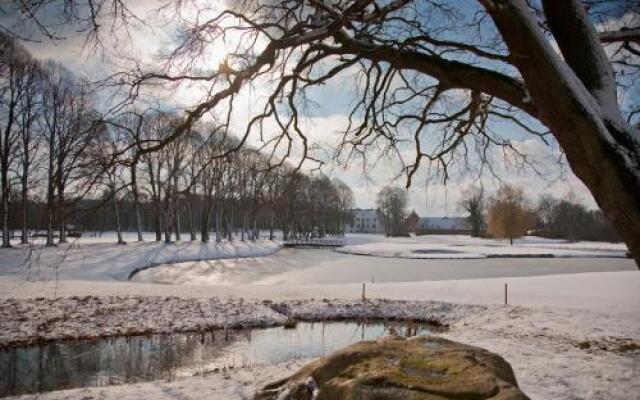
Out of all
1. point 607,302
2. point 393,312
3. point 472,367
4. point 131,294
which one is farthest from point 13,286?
point 607,302

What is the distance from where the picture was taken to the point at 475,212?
90375mm

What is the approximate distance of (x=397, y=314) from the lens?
16906 millimetres

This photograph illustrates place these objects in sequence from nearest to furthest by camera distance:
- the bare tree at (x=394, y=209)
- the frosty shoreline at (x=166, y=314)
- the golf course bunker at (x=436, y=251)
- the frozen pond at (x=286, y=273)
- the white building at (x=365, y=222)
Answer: the frosty shoreline at (x=166, y=314)
the frozen pond at (x=286, y=273)
the golf course bunker at (x=436, y=251)
the bare tree at (x=394, y=209)
the white building at (x=365, y=222)

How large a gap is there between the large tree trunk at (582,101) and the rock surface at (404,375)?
4.76 feet

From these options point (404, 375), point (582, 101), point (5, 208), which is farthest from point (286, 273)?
point (582, 101)

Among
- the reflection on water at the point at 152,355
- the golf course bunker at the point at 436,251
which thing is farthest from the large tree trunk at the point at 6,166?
the golf course bunker at the point at 436,251

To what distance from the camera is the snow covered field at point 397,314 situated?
7562 mm

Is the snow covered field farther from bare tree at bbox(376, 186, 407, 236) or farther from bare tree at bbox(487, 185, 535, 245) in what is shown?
bare tree at bbox(376, 186, 407, 236)

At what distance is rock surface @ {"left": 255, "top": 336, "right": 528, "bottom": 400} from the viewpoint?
126 inches

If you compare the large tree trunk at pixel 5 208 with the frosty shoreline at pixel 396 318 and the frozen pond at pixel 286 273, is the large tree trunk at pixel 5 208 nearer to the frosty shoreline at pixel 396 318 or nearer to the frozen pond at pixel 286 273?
the frozen pond at pixel 286 273

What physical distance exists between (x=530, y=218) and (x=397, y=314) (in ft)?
207

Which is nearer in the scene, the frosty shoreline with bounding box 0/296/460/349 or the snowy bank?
the frosty shoreline with bounding box 0/296/460/349

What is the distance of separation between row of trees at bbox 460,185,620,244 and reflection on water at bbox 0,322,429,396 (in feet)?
172

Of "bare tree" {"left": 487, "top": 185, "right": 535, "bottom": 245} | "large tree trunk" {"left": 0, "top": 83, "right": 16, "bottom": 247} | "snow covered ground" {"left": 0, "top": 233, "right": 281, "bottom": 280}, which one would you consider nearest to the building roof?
"bare tree" {"left": 487, "top": 185, "right": 535, "bottom": 245}
